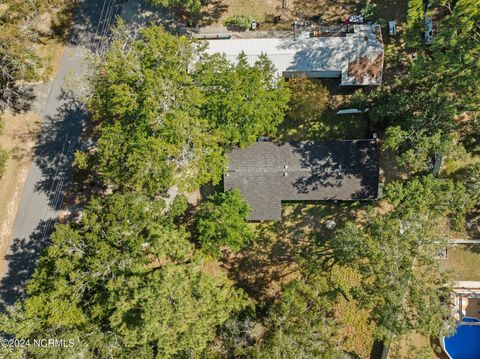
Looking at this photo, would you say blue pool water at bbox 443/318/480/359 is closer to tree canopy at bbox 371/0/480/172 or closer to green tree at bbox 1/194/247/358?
tree canopy at bbox 371/0/480/172

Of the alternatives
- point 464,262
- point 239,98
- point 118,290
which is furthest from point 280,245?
point 464,262

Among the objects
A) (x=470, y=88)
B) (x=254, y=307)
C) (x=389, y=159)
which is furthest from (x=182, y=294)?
(x=470, y=88)

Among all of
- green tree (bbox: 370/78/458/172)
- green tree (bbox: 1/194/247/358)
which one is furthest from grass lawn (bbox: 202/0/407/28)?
green tree (bbox: 1/194/247/358)

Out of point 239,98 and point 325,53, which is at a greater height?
point 325,53

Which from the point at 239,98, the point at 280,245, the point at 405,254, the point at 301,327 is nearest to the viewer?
the point at 405,254

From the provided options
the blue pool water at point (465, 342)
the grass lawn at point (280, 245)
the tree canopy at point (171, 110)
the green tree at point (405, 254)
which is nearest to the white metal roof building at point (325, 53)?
the tree canopy at point (171, 110)

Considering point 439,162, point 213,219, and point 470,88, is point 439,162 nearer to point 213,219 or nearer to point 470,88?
point 470,88

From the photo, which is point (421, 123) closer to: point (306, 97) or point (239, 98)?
point (306, 97)

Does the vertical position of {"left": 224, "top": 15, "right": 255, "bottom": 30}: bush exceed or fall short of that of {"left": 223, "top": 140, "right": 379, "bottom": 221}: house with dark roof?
it exceeds it
